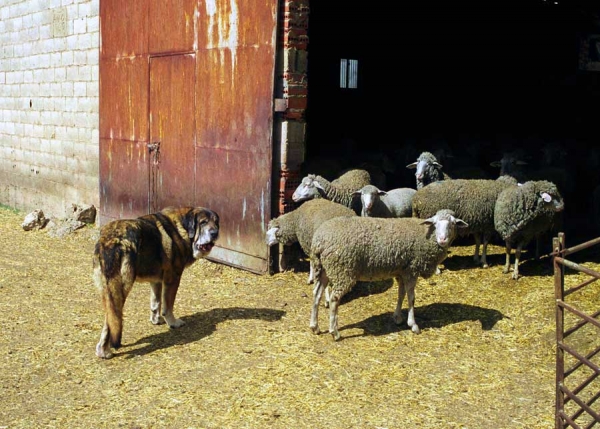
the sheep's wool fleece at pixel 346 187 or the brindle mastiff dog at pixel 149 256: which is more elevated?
the sheep's wool fleece at pixel 346 187

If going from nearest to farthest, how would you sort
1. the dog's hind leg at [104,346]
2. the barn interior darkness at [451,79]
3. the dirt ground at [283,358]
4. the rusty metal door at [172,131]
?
1. the dirt ground at [283,358]
2. the dog's hind leg at [104,346]
3. the rusty metal door at [172,131]
4. the barn interior darkness at [451,79]

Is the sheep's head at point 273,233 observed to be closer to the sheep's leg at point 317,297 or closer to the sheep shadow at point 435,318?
the sheep's leg at point 317,297

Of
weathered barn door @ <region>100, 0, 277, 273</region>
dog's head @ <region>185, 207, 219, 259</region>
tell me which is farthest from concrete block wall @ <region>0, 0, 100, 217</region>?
dog's head @ <region>185, 207, 219, 259</region>

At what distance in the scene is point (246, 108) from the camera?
9.79 meters

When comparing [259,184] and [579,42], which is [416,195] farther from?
[579,42]

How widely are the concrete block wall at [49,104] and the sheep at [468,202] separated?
22.9ft

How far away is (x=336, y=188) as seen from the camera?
391 inches

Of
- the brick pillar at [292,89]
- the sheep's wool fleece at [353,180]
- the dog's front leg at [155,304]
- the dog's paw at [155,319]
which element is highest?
the brick pillar at [292,89]

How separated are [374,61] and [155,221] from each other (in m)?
13.8

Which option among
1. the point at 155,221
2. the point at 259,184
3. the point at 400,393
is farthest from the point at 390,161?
the point at 400,393

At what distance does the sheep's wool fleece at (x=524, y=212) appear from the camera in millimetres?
9086

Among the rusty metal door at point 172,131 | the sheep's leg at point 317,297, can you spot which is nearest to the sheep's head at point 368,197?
the sheep's leg at point 317,297

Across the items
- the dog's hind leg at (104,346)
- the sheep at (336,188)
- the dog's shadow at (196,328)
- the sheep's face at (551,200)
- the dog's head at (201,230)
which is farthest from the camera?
the sheep at (336,188)

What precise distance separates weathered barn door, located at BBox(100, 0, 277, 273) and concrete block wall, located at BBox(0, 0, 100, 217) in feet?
2.33
